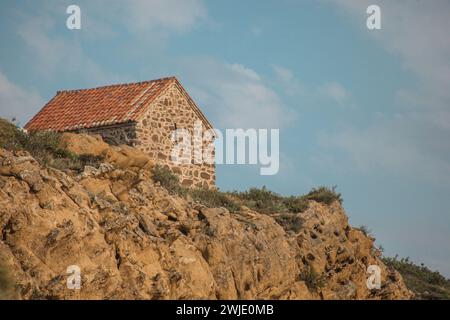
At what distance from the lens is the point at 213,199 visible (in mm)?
29828

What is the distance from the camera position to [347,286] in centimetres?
2986

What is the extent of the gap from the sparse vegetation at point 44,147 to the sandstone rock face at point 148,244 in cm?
68

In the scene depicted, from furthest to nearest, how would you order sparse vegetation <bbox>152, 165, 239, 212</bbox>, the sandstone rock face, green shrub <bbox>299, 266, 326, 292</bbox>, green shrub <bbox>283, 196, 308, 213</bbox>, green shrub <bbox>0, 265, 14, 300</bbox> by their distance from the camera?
green shrub <bbox>283, 196, 308, 213</bbox> < green shrub <bbox>299, 266, 326, 292</bbox> < sparse vegetation <bbox>152, 165, 239, 212</bbox> < the sandstone rock face < green shrub <bbox>0, 265, 14, 300</bbox>

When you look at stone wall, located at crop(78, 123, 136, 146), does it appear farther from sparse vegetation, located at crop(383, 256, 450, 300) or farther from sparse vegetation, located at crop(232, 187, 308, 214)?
sparse vegetation, located at crop(383, 256, 450, 300)

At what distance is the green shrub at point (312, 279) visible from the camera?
93.2 feet

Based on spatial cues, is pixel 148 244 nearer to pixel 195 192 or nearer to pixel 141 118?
pixel 195 192

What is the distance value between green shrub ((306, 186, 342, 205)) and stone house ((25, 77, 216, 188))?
162 inches

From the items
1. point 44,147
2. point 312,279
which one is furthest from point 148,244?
point 312,279

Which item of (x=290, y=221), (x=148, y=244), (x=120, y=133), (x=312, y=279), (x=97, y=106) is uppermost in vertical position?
(x=97, y=106)

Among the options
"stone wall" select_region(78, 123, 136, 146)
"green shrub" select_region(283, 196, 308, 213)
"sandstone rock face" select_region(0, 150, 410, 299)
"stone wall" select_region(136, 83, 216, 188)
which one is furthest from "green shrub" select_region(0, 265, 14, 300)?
"green shrub" select_region(283, 196, 308, 213)

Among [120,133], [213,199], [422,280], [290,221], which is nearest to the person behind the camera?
[290,221]

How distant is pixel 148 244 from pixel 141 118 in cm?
957

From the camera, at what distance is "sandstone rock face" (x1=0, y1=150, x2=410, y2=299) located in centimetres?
2091

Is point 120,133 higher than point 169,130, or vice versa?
point 169,130
